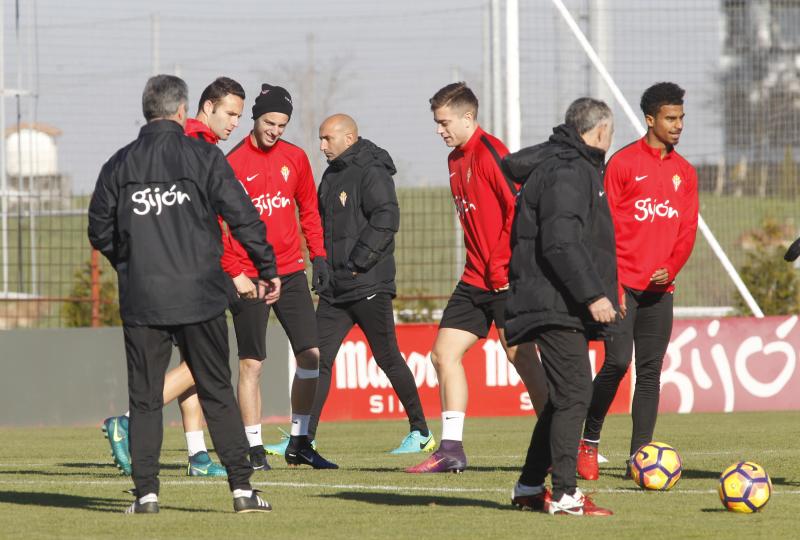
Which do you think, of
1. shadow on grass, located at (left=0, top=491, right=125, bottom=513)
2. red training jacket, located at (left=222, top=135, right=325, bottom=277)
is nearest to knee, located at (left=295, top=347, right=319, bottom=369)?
red training jacket, located at (left=222, top=135, right=325, bottom=277)

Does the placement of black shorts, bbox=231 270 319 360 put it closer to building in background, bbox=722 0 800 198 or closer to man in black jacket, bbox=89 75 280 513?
man in black jacket, bbox=89 75 280 513

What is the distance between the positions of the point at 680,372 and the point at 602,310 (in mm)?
9257

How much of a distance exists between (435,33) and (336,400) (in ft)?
15.6

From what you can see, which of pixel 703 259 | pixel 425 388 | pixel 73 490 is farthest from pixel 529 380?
pixel 703 259

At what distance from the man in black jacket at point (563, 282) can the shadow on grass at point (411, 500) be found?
0.53m

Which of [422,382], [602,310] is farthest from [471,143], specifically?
[422,382]

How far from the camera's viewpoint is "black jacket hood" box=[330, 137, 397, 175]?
390 inches

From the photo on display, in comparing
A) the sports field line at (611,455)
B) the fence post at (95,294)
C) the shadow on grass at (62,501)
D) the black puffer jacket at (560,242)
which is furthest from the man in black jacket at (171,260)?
the fence post at (95,294)

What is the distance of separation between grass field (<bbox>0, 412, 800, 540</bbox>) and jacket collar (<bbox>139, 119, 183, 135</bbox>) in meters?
1.74

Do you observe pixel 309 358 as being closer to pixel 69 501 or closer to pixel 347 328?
pixel 347 328

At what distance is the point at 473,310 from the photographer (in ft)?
29.6

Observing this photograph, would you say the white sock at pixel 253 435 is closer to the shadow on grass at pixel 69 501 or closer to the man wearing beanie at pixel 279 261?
the man wearing beanie at pixel 279 261

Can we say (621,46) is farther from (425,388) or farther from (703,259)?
(703,259)

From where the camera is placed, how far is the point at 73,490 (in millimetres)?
8141
